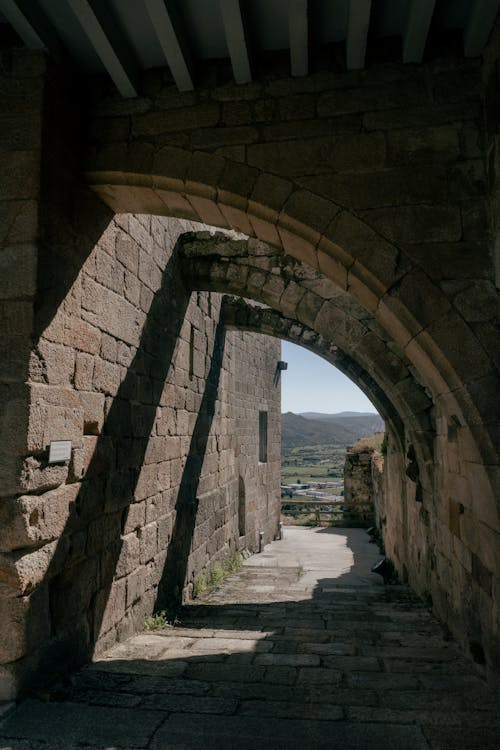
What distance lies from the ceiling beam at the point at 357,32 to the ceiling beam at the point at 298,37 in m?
0.20

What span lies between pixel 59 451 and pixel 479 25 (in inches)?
114

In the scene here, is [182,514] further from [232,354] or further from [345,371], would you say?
[232,354]

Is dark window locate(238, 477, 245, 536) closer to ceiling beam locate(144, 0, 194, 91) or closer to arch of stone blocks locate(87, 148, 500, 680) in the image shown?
arch of stone blocks locate(87, 148, 500, 680)

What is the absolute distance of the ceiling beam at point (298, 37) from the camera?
7.18ft

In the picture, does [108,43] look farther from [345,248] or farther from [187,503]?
[187,503]

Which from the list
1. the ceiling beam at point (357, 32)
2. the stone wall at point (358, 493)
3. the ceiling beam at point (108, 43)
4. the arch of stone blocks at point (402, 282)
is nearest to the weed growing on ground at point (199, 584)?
the arch of stone blocks at point (402, 282)

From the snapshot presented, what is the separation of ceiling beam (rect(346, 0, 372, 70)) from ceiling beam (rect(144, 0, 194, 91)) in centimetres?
80

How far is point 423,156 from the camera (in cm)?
249

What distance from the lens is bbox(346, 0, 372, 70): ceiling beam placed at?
7.22ft

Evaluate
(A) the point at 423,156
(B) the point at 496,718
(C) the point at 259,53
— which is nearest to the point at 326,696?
(B) the point at 496,718

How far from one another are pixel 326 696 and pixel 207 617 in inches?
88.5

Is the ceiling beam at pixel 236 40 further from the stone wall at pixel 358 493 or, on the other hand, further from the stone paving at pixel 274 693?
the stone wall at pixel 358 493

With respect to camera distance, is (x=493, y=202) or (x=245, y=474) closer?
(x=493, y=202)

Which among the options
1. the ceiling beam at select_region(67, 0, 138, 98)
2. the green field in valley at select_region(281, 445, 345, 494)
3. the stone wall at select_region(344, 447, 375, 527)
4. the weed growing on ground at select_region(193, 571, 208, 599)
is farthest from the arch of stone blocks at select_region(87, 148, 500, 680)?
the green field in valley at select_region(281, 445, 345, 494)
